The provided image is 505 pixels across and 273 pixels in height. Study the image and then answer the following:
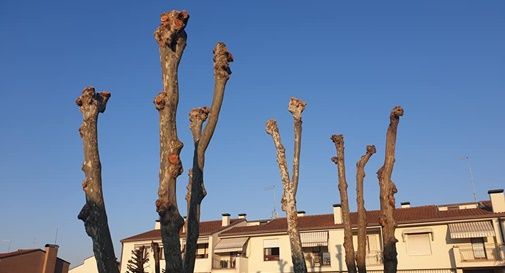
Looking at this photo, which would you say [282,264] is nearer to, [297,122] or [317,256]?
[317,256]

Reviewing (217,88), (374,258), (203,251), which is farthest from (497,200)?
(217,88)

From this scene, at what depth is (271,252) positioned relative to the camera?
1410 inches

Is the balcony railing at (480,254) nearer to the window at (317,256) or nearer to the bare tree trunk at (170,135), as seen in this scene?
the window at (317,256)

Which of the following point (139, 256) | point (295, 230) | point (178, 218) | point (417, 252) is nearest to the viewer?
point (178, 218)

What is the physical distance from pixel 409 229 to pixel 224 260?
50.0ft

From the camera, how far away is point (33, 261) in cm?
3950

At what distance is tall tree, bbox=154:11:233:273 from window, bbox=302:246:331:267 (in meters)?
24.5

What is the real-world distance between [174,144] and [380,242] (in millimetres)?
27355

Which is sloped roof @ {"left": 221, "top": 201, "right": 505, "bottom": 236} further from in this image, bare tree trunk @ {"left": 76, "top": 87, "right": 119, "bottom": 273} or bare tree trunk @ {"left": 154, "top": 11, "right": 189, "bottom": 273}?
bare tree trunk @ {"left": 154, "top": 11, "right": 189, "bottom": 273}

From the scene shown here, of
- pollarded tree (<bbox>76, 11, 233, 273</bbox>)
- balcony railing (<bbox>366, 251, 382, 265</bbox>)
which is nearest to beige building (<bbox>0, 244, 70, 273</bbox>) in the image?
balcony railing (<bbox>366, 251, 382, 265</bbox>)

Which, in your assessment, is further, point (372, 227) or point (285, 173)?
point (372, 227)

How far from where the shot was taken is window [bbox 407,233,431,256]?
31.3 m

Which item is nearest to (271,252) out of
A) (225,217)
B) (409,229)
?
(225,217)

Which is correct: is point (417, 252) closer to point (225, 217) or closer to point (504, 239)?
point (504, 239)
